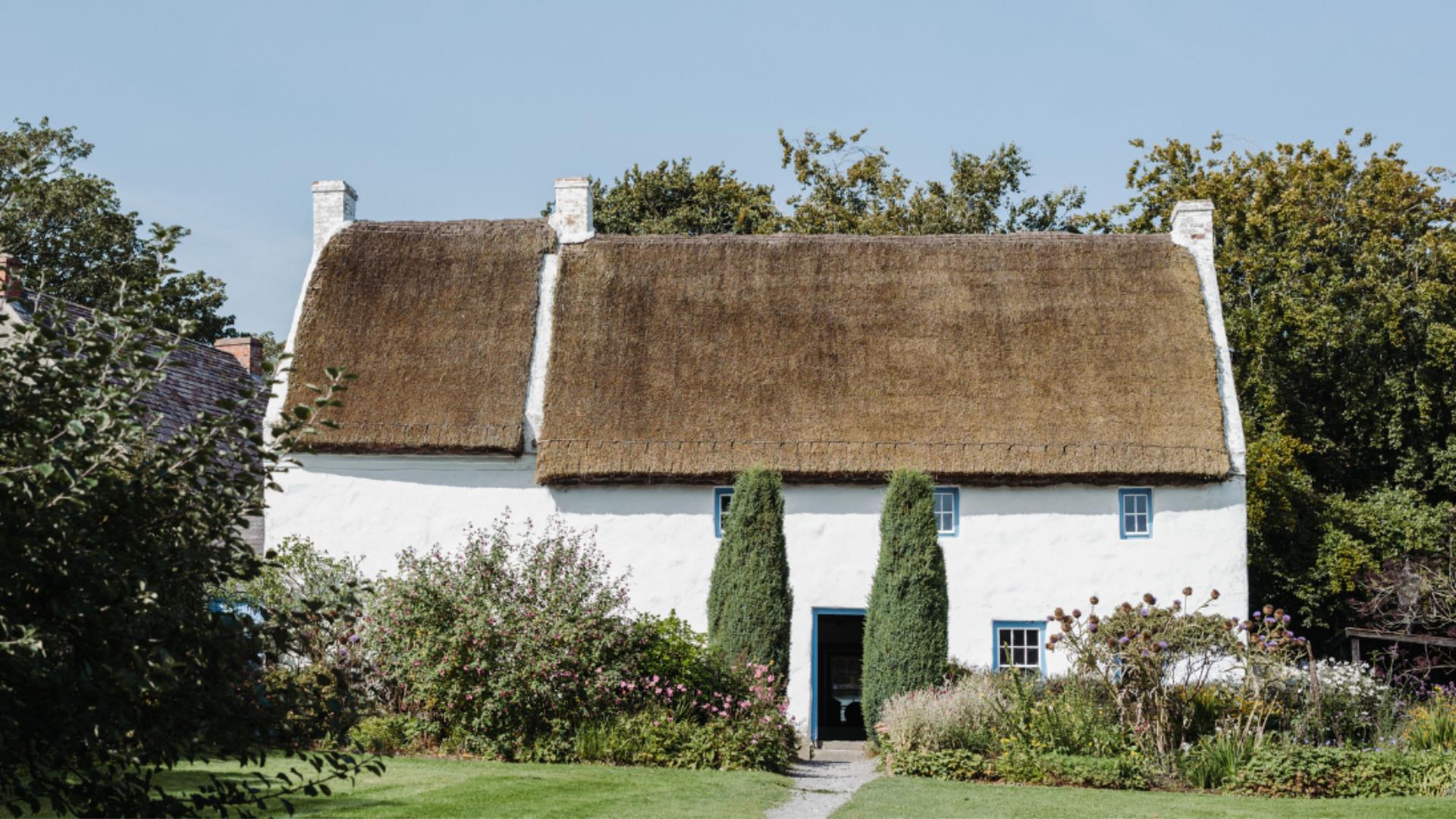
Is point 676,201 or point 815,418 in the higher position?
point 676,201

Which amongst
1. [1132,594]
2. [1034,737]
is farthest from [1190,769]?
[1132,594]

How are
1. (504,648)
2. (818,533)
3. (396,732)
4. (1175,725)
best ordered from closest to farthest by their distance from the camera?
(504,648) → (1175,725) → (396,732) → (818,533)

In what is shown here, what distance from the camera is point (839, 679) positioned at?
Answer: 2248cm

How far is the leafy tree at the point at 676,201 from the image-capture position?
33.3m

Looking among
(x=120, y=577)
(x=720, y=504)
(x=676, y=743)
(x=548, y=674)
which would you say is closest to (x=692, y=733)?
(x=676, y=743)

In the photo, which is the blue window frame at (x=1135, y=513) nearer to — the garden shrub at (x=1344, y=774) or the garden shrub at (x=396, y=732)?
the garden shrub at (x=1344, y=774)

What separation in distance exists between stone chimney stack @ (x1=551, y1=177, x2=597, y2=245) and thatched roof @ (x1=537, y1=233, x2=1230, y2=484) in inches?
11.9

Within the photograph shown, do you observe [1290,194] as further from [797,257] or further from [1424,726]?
[1424,726]

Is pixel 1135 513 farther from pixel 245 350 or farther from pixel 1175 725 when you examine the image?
pixel 245 350

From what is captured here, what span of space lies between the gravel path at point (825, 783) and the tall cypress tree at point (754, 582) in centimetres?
125

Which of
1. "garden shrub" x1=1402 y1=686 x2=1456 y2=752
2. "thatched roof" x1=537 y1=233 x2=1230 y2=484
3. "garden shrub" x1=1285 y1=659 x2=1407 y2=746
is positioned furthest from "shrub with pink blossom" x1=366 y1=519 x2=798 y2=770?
"garden shrub" x1=1402 y1=686 x2=1456 y2=752

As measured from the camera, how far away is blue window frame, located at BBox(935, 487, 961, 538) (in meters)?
18.8

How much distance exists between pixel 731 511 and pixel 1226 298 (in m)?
12.8

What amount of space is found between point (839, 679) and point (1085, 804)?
10.8 metres
